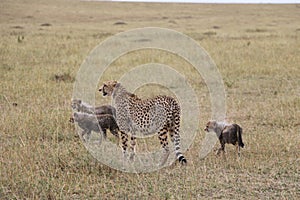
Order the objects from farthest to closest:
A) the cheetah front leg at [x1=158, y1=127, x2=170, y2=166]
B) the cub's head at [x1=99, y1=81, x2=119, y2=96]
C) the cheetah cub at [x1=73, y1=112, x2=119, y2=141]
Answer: the cheetah cub at [x1=73, y1=112, x2=119, y2=141]
the cub's head at [x1=99, y1=81, x2=119, y2=96]
the cheetah front leg at [x1=158, y1=127, x2=170, y2=166]

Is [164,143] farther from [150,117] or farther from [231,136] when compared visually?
[231,136]

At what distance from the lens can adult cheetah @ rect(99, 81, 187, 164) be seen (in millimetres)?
6625

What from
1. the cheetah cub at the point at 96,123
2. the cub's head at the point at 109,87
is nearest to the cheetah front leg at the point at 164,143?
the cub's head at the point at 109,87

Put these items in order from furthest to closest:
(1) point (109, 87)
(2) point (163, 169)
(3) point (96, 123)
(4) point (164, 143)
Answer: (3) point (96, 123), (1) point (109, 87), (4) point (164, 143), (2) point (163, 169)

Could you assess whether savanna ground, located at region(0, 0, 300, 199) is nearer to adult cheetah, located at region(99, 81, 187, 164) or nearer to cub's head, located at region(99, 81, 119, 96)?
adult cheetah, located at region(99, 81, 187, 164)

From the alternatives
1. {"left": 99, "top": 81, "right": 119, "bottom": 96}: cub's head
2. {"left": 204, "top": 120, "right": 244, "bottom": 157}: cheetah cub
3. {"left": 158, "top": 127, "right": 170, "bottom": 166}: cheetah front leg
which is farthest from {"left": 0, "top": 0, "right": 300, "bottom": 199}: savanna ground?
{"left": 99, "top": 81, "right": 119, "bottom": 96}: cub's head

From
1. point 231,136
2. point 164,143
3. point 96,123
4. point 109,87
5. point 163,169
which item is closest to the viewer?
point 163,169

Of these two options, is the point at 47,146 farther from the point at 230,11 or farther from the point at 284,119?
the point at 230,11

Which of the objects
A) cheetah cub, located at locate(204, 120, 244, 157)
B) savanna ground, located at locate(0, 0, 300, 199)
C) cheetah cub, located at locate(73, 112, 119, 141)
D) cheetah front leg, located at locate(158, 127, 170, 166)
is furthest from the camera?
cheetah cub, located at locate(73, 112, 119, 141)

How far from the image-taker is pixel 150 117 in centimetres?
668

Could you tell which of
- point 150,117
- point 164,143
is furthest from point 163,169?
point 150,117

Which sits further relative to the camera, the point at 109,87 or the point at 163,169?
the point at 109,87

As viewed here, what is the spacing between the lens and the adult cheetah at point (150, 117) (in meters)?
6.62

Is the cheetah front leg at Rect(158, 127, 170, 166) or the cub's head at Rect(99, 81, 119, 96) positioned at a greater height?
the cub's head at Rect(99, 81, 119, 96)
